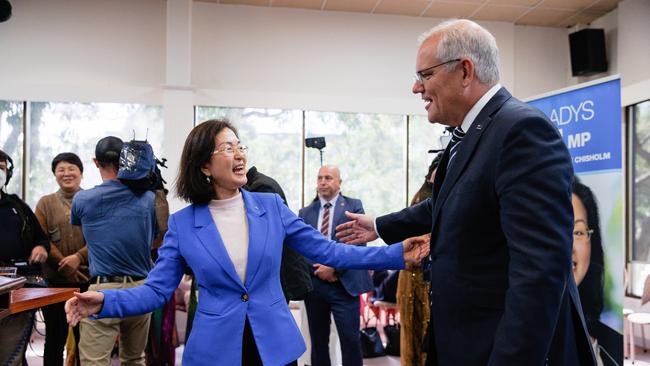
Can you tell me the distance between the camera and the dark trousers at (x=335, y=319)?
4062mm

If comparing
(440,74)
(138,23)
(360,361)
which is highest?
(138,23)

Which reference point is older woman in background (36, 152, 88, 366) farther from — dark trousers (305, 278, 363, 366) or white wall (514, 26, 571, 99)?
white wall (514, 26, 571, 99)

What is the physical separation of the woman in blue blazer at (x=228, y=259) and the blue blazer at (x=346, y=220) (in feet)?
5.94

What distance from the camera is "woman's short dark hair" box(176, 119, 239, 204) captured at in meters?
2.24

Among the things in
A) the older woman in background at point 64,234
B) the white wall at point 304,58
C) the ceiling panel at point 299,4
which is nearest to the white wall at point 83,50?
the white wall at point 304,58

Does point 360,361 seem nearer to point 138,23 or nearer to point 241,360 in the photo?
point 241,360

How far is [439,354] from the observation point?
5.15 feet

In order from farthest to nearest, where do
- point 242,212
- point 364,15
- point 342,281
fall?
1. point 364,15
2. point 342,281
3. point 242,212

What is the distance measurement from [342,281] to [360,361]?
1.97 ft

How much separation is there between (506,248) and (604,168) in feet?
8.08

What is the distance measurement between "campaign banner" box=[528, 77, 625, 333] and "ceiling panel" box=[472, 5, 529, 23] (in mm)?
3965

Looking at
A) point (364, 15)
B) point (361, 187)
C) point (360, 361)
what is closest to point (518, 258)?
point (360, 361)

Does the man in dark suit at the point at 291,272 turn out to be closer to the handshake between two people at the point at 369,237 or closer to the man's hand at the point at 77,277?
the handshake between two people at the point at 369,237

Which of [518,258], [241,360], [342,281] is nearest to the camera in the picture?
[518,258]
